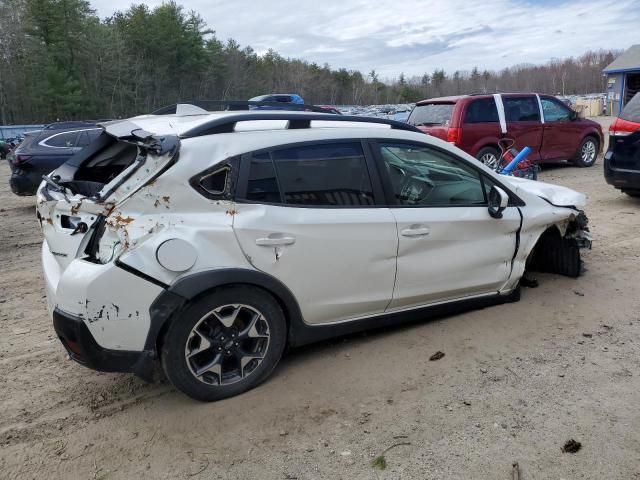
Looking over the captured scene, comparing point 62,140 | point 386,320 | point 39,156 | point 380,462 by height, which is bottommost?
point 380,462

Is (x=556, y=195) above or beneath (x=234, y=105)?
beneath

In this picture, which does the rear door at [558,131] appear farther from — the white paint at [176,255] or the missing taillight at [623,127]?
the white paint at [176,255]

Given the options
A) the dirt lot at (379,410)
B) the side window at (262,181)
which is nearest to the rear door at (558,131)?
the dirt lot at (379,410)

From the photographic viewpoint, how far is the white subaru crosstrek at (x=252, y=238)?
2887mm

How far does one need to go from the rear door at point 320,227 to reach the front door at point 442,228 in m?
0.16

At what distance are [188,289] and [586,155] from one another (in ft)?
40.0

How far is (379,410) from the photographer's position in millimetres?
3107

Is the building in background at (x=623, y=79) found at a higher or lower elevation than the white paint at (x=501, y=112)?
higher

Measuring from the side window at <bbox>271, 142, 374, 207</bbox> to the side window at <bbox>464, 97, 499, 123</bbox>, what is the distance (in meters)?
7.23

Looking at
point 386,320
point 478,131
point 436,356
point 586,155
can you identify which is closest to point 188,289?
point 386,320

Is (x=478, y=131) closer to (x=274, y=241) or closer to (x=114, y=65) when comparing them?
(x=274, y=241)

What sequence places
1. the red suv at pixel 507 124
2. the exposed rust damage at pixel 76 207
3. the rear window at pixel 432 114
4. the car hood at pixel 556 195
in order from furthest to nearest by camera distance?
the rear window at pixel 432 114
the red suv at pixel 507 124
the car hood at pixel 556 195
the exposed rust damage at pixel 76 207

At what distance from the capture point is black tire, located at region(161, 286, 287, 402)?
9.71 ft

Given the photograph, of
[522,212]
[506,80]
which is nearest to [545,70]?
[506,80]
